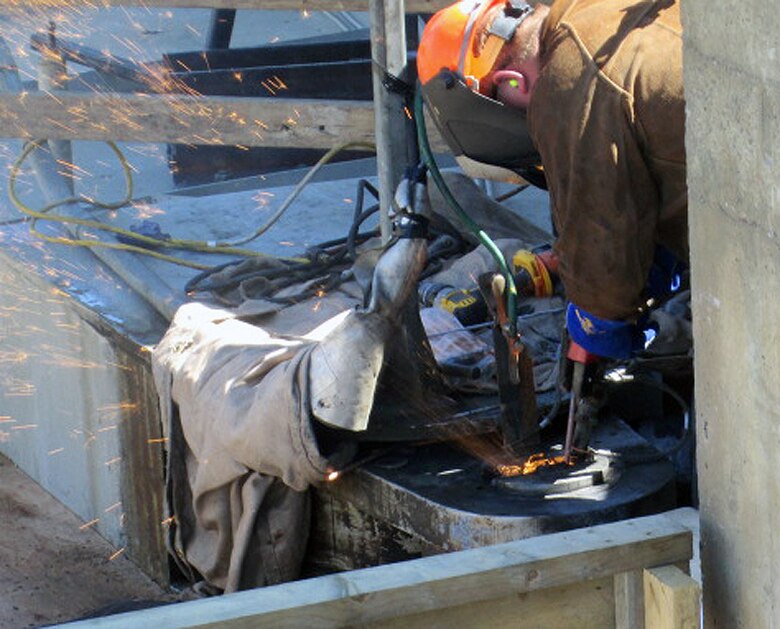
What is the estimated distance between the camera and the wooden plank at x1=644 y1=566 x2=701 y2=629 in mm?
2594

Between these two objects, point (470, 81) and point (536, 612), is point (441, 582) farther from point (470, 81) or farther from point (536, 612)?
point (470, 81)

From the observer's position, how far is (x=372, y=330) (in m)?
4.32

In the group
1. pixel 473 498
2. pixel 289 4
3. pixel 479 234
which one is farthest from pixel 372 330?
pixel 289 4

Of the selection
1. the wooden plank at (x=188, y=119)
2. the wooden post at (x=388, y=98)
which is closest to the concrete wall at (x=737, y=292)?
the wooden post at (x=388, y=98)

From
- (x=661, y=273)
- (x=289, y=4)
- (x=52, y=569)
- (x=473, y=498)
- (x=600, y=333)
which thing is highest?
(x=289, y=4)

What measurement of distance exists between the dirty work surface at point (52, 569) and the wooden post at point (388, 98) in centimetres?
156

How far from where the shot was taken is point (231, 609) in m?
2.44

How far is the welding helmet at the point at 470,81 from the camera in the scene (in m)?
4.19

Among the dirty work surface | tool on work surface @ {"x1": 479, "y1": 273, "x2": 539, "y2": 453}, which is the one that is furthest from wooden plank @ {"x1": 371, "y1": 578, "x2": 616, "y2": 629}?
the dirty work surface

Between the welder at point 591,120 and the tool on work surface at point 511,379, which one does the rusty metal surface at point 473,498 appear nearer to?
the tool on work surface at point 511,379

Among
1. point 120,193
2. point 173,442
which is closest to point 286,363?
point 173,442

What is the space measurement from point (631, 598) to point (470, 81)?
Answer: 185 centimetres

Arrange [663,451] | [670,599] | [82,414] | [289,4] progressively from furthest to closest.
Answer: [289,4] → [82,414] → [663,451] → [670,599]

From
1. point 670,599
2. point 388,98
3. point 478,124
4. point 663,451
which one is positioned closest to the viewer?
point 670,599
